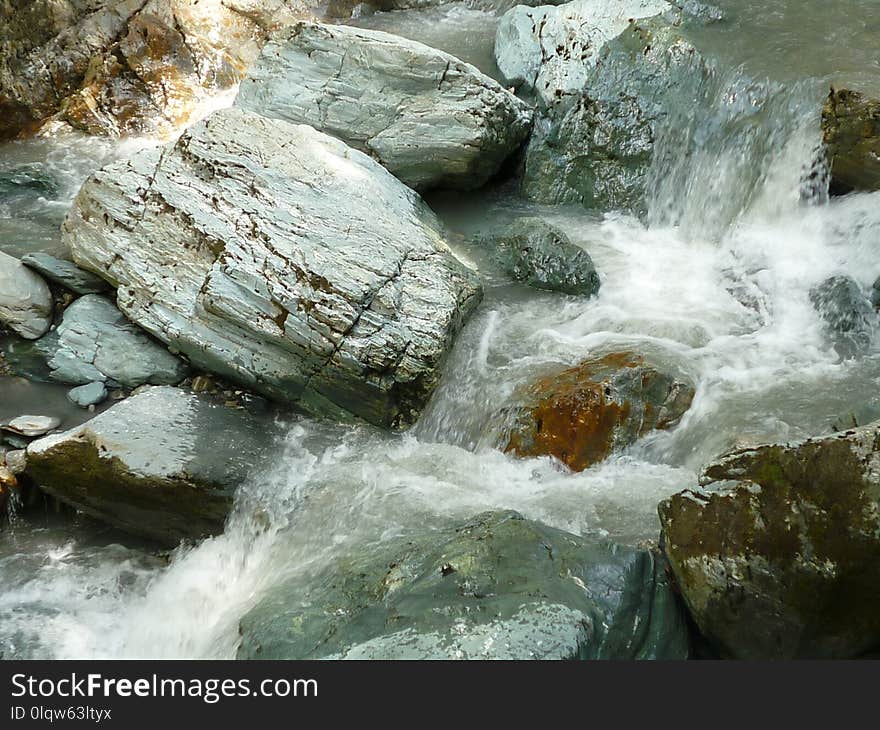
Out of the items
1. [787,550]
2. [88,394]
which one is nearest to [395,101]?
[88,394]

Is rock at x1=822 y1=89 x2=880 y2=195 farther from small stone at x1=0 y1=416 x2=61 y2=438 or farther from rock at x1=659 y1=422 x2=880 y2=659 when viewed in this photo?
small stone at x1=0 y1=416 x2=61 y2=438

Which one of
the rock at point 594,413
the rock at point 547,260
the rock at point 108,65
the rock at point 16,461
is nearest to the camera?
the rock at point 594,413

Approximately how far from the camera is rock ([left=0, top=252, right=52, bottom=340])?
6352mm

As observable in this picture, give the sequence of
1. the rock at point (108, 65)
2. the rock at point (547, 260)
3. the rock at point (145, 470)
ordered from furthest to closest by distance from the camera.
Answer: the rock at point (108, 65)
the rock at point (547, 260)
the rock at point (145, 470)

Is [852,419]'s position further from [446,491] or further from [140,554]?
[140,554]

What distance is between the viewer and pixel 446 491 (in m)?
5.11

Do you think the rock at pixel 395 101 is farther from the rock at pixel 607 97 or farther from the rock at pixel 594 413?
the rock at pixel 594 413

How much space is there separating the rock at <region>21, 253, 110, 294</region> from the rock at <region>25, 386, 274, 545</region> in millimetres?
1524

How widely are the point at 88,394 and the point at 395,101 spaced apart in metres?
4.02

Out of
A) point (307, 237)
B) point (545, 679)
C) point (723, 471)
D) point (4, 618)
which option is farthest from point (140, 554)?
point (723, 471)

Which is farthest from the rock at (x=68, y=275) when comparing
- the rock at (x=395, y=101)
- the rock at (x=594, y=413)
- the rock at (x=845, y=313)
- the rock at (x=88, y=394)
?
the rock at (x=845, y=313)

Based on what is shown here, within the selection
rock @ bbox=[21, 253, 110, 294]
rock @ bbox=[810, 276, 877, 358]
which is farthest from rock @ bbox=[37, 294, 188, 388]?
rock @ bbox=[810, 276, 877, 358]

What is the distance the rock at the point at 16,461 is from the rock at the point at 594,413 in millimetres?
3163

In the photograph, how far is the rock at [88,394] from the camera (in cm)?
602
